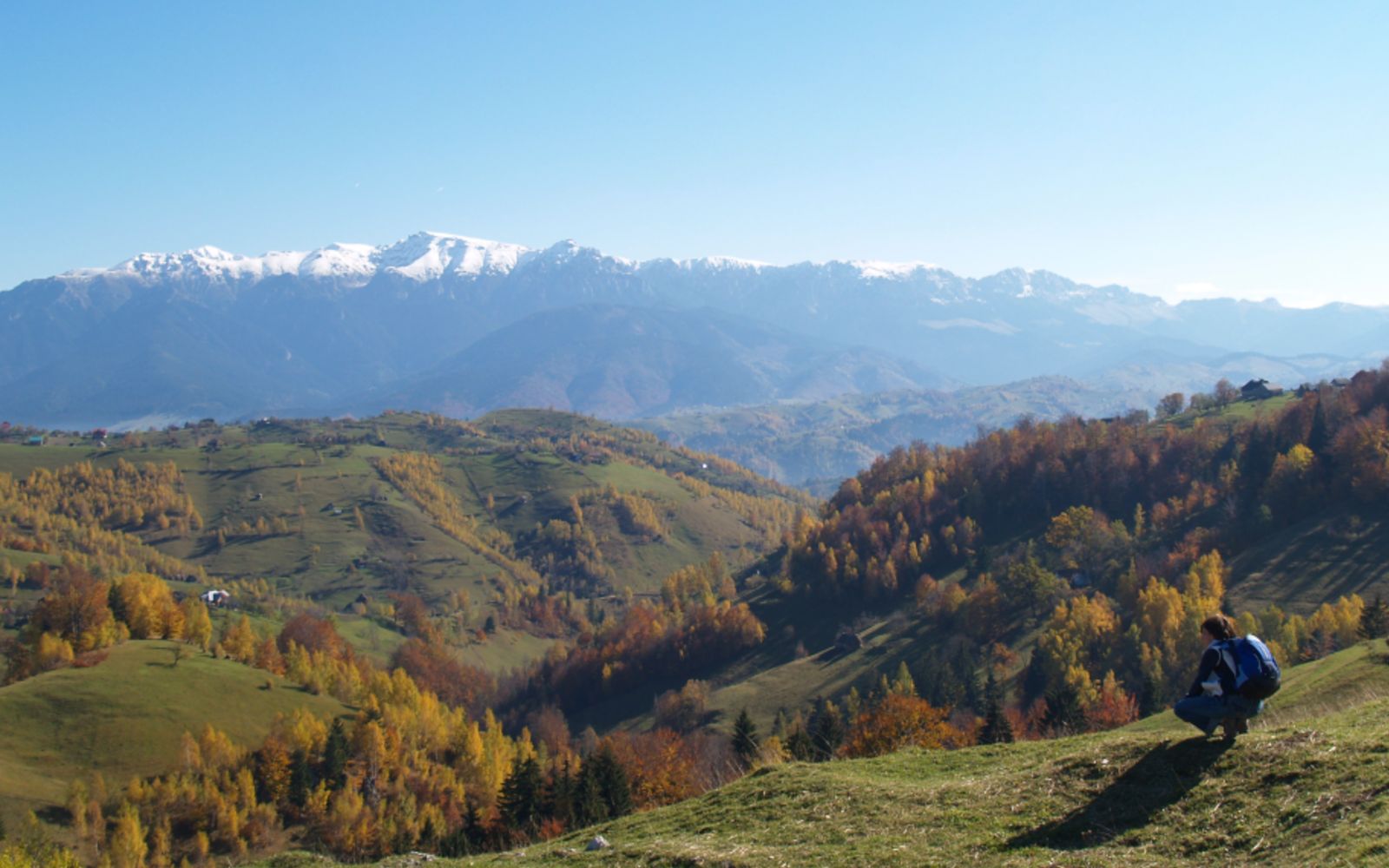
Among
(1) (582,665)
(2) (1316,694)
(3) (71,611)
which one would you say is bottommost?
(1) (582,665)

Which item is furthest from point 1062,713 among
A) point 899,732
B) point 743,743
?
point 743,743

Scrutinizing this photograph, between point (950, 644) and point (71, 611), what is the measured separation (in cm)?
13766

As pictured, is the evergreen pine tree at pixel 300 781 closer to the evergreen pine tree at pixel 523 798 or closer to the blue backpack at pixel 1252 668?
the evergreen pine tree at pixel 523 798

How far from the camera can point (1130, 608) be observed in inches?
5325

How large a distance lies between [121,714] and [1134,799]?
121623 mm

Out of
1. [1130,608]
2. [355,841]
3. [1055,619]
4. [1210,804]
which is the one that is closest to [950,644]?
[1055,619]

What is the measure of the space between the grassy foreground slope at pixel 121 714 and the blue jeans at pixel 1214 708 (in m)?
103

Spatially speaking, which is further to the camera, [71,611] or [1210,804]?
[71,611]

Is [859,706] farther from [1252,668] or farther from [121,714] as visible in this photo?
[1252,668]

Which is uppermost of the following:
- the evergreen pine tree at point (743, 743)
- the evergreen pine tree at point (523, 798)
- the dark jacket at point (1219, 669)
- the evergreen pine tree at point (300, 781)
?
the dark jacket at point (1219, 669)

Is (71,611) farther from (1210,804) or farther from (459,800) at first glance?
(1210,804)

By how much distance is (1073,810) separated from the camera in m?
19.3

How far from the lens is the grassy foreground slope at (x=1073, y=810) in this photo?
16297 mm

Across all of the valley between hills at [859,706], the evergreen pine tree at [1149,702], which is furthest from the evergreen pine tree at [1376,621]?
the evergreen pine tree at [1149,702]
